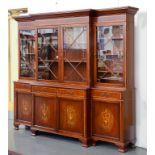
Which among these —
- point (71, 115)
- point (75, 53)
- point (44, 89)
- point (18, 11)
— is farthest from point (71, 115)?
point (18, 11)

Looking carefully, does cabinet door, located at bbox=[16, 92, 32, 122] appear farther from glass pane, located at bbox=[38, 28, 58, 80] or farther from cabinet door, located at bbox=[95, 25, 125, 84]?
cabinet door, located at bbox=[95, 25, 125, 84]

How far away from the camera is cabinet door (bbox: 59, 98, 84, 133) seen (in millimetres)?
4703

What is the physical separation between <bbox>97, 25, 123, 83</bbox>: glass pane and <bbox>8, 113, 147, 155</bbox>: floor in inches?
42.1

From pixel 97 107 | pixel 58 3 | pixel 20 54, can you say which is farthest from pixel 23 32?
pixel 97 107

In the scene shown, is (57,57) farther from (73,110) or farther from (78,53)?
(73,110)

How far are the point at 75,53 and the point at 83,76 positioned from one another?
1.35ft

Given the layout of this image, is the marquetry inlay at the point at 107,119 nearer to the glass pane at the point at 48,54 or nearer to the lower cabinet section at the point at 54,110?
the lower cabinet section at the point at 54,110

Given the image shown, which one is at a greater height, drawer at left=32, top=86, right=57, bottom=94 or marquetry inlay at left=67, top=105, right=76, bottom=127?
drawer at left=32, top=86, right=57, bottom=94

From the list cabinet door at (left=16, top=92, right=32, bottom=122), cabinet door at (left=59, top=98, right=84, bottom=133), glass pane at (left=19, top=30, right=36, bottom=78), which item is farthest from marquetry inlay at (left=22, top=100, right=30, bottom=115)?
cabinet door at (left=59, top=98, right=84, bottom=133)

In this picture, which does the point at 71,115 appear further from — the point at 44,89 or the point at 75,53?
the point at 75,53

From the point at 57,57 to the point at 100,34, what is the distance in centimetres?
90

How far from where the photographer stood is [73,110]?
4.77 meters

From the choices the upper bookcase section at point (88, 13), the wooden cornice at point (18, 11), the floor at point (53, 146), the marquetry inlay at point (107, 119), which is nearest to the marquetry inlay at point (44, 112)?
the floor at point (53, 146)

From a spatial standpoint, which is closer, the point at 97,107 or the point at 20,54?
the point at 97,107
